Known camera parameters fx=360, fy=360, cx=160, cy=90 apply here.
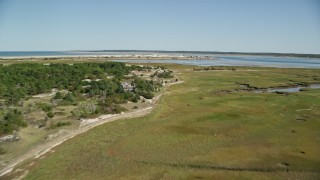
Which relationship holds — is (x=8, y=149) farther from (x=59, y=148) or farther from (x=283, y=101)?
(x=283, y=101)

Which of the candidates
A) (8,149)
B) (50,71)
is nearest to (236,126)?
(8,149)

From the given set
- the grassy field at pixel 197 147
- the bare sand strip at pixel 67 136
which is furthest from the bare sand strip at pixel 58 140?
the grassy field at pixel 197 147

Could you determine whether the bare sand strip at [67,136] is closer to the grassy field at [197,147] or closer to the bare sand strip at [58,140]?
the bare sand strip at [58,140]

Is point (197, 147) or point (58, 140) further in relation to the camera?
point (58, 140)

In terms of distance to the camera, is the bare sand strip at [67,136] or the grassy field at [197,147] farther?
the bare sand strip at [67,136]

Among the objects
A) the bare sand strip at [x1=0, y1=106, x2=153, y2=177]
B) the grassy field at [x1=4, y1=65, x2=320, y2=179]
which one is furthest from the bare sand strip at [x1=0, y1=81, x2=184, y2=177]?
the grassy field at [x1=4, y1=65, x2=320, y2=179]

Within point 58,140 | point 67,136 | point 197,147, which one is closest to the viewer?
point 197,147

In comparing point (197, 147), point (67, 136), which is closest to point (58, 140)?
point (67, 136)

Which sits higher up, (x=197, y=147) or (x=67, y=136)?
(x=197, y=147)

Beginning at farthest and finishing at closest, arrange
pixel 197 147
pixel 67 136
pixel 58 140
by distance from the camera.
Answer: pixel 67 136 → pixel 58 140 → pixel 197 147

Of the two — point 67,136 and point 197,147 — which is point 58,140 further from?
point 197,147
